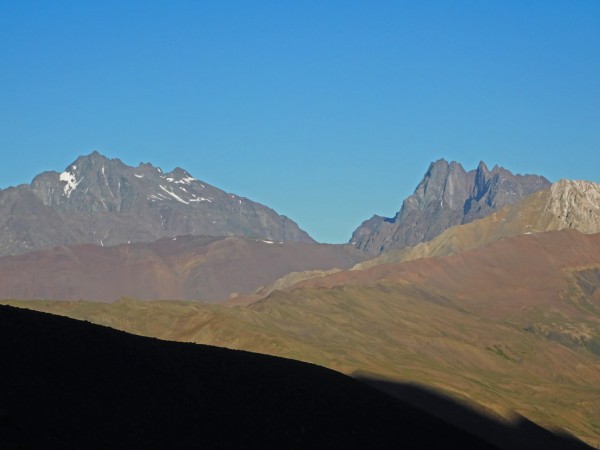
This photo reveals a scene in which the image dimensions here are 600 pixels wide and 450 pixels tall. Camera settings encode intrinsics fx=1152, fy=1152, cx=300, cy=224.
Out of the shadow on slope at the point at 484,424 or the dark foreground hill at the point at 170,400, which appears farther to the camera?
the shadow on slope at the point at 484,424

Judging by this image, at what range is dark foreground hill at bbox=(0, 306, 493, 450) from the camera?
57688 millimetres

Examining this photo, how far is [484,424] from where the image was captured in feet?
474

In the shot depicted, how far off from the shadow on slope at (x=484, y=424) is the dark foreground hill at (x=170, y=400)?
5691cm

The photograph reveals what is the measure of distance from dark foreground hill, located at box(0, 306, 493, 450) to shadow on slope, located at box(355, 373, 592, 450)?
5691 centimetres

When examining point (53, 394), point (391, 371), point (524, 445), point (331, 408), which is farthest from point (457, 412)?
point (53, 394)

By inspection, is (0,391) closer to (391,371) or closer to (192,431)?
(192,431)

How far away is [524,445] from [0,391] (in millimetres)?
94510

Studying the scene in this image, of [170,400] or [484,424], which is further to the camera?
[484,424]

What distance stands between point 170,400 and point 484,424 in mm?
83973

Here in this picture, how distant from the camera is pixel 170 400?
67.6 metres

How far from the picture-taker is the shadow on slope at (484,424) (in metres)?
140

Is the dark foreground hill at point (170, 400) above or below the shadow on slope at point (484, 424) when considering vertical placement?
below

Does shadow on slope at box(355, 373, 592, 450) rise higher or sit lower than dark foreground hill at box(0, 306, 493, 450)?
higher

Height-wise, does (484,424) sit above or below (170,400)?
above
